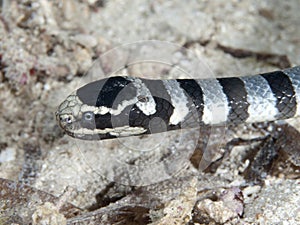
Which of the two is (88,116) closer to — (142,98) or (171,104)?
(142,98)


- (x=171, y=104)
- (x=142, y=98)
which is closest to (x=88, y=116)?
(x=142, y=98)

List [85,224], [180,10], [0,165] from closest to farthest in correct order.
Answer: [85,224], [0,165], [180,10]

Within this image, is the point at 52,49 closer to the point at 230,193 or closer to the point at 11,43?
the point at 11,43

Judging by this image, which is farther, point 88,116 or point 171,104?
point 171,104

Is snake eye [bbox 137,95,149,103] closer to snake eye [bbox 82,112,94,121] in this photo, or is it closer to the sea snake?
the sea snake

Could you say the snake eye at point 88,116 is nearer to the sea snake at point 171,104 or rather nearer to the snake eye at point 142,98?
the sea snake at point 171,104

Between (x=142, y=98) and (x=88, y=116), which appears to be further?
(x=142, y=98)

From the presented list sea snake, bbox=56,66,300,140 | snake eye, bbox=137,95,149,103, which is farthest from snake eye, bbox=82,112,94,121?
snake eye, bbox=137,95,149,103

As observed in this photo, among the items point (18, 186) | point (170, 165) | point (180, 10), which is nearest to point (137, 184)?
point (170, 165)

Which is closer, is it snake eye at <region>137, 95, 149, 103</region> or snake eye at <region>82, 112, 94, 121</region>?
snake eye at <region>82, 112, 94, 121</region>
